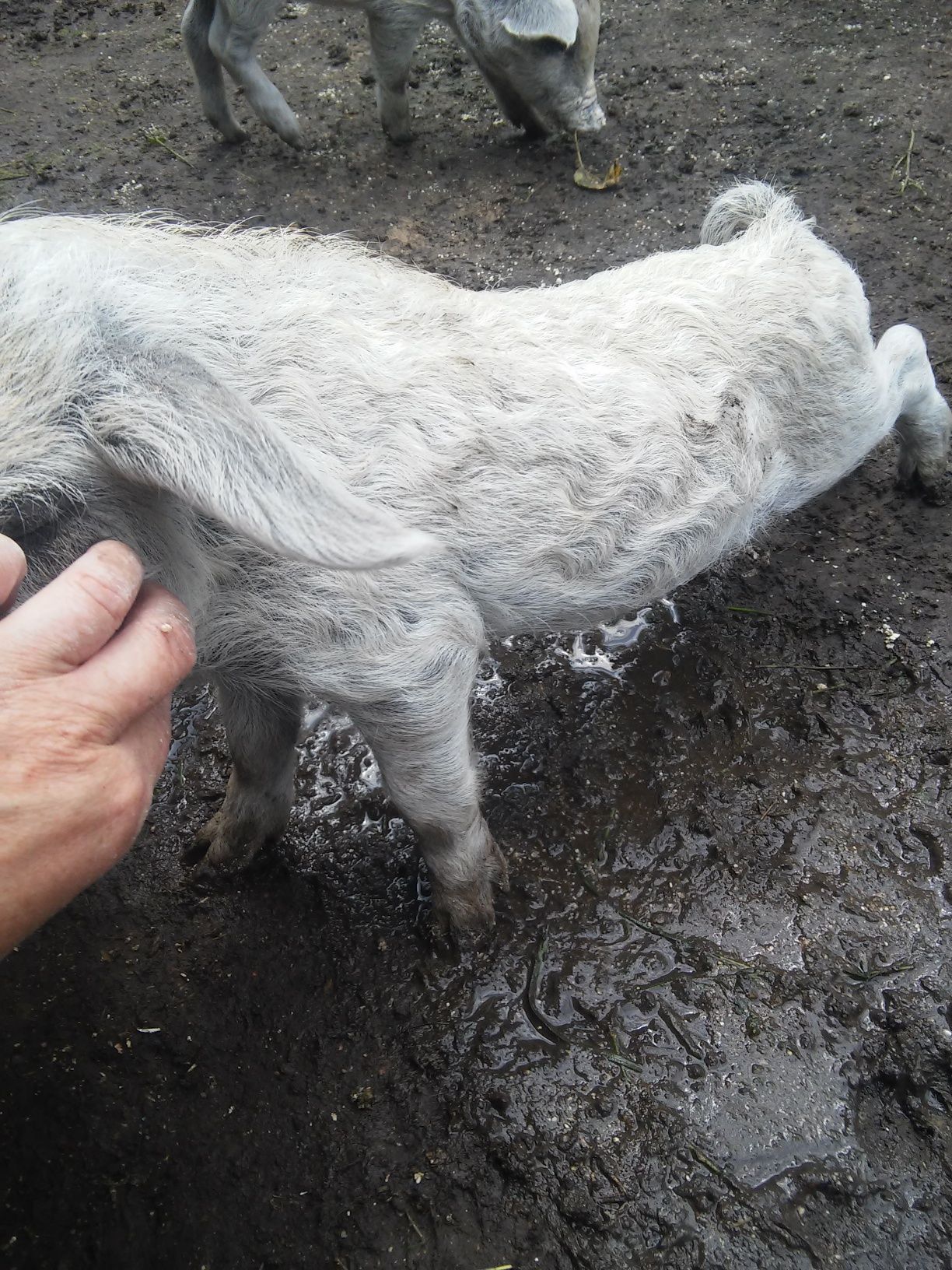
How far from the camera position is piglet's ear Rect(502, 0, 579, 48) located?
16.1 feet

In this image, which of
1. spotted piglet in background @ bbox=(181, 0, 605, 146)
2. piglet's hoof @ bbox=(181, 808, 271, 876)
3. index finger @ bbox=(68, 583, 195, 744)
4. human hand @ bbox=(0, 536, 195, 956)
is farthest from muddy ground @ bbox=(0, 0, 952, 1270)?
spotted piglet in background @ bbox=(181, 0, 605, 146)

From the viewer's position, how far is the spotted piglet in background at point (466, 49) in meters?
4.95

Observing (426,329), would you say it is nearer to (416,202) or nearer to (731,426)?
(731,426)

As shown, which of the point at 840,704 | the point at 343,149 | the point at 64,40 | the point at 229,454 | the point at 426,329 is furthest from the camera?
the point at 64,40

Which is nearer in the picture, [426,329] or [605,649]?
[426,329]

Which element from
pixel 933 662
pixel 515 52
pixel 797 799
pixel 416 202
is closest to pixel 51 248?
pixel 797 799

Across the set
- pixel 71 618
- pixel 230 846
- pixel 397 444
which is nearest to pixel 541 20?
pixel 397 444

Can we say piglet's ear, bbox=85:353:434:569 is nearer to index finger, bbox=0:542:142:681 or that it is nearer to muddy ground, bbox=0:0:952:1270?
index finger, bbox=0:542:142:681

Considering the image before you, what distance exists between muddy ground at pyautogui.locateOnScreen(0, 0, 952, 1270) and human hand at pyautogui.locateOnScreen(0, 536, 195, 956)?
1.21 m

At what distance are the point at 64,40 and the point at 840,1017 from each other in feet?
25.8

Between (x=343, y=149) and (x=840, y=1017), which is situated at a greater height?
(x=343, y=149)

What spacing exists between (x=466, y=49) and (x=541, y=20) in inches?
22.1

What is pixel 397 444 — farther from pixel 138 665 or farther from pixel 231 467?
pixel 138 665

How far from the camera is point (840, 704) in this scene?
10.4 ft
